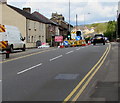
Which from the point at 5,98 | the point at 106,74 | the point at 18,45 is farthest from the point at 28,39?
the point at 5,98

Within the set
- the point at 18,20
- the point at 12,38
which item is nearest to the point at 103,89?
the point at 12,38

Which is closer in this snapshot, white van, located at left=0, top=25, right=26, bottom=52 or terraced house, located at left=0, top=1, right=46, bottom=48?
white van, located at left=0, top=25, right=26, bottom=52

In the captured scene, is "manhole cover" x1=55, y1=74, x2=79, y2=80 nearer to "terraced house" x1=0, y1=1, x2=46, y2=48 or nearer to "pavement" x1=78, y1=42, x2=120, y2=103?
"pavement" x1=78, y1=42, x2=120, y2=103

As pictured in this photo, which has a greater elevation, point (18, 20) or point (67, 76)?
point (18, 20)

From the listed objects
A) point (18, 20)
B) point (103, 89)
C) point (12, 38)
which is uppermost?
point (18, 20)

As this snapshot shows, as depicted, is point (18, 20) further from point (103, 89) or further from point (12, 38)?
point (103, 89)

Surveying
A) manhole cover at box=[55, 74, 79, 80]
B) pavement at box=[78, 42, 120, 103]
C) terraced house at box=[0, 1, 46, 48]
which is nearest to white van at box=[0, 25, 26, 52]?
manhole cover at box=[55, 74, 79, 80]

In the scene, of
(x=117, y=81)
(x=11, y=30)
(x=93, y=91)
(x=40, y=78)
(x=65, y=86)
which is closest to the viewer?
(x=93, y=91)

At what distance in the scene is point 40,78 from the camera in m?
10.9

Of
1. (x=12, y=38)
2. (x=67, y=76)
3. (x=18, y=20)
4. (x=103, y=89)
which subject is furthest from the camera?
(x=18, y=20)

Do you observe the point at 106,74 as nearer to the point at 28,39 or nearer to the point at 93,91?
the point at 93,91

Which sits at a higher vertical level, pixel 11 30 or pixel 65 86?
pixel 11 30

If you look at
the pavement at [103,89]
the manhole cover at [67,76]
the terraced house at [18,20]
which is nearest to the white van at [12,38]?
the manhole cover at [67,76]

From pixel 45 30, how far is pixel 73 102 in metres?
63.1
